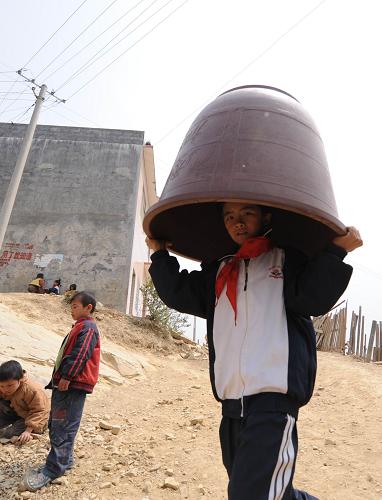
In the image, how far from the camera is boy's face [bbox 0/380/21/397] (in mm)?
3230

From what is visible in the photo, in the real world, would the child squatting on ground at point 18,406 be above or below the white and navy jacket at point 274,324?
below

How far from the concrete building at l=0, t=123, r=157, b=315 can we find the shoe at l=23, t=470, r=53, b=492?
9.96m

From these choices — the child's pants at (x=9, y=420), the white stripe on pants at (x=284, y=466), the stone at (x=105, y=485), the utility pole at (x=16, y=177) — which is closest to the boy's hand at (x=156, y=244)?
the white stripe on pants at (x=284, y=466)

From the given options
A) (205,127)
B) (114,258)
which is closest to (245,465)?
(205,127)

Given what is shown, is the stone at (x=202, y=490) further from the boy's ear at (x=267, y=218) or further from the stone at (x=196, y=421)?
the boy's ear at (x=267, y=218)

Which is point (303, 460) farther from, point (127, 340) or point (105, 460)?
point (127, 340)

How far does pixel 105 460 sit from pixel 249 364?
6.89 ft

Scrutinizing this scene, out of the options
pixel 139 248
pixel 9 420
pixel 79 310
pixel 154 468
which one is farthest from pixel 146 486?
pixel 139 248

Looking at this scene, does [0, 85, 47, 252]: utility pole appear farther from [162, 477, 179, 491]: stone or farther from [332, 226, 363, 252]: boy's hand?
[332, 226, 363, 252]: boy's hand

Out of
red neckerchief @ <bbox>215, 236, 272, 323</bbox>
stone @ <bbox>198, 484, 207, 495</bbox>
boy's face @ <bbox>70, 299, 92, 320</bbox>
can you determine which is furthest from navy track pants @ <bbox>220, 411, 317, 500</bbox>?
boy's face @ <bbox>70, 299, 92, 320</bbox>

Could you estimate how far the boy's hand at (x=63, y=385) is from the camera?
2.85 metres

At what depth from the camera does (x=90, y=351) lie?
304 cm

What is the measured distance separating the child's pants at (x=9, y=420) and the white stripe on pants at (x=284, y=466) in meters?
2.64

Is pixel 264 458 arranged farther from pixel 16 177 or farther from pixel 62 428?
pixel 16 177
